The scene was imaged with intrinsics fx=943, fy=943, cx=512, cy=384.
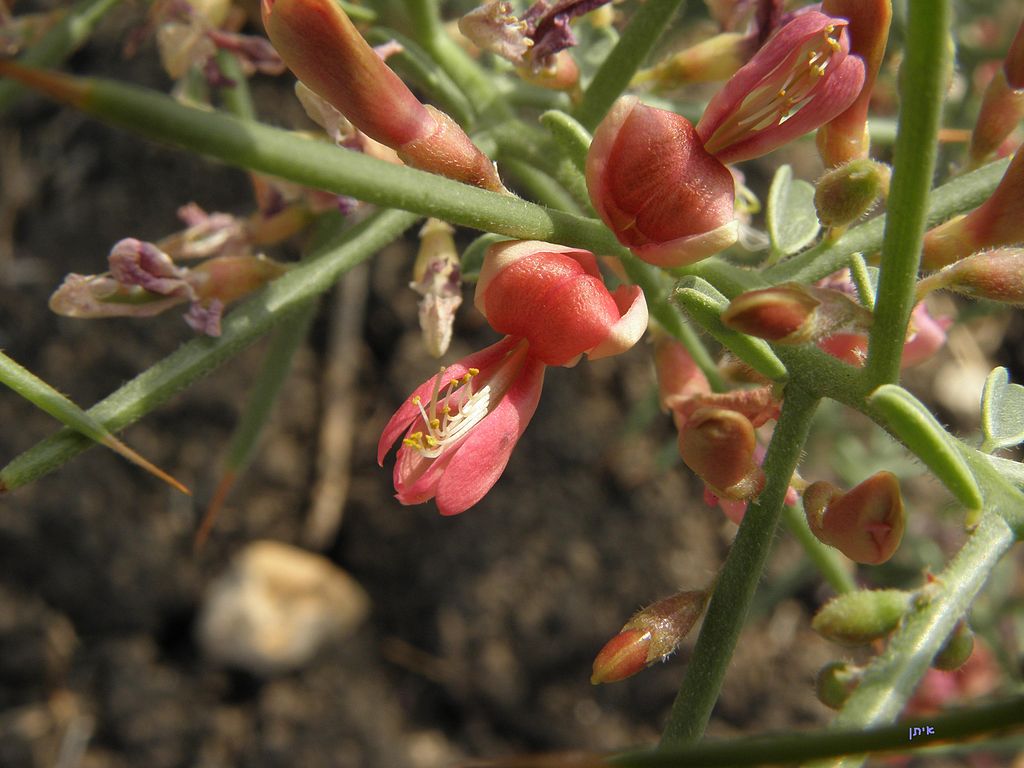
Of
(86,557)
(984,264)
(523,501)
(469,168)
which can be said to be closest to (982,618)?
(523,501)

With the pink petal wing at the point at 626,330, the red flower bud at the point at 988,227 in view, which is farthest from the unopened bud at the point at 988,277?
the pink petal wing at the point at 626,330

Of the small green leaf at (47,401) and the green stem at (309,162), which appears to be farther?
the small green leaf at (47,401)

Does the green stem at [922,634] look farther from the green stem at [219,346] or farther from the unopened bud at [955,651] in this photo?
the green stem at [219,346]

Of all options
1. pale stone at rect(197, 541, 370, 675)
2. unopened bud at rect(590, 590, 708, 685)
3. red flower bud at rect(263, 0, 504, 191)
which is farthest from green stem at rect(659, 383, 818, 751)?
pale stone at rect(197, 541, 370, 675)

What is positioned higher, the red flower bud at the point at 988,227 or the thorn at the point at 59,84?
the thorn at the point at 59,84

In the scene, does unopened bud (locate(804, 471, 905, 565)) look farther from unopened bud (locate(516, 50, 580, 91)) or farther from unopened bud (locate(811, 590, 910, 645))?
unopened bud (locate(516, 50, 580, 91))

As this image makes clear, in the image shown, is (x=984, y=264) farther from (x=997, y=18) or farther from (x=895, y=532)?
(x=997, y=18)
